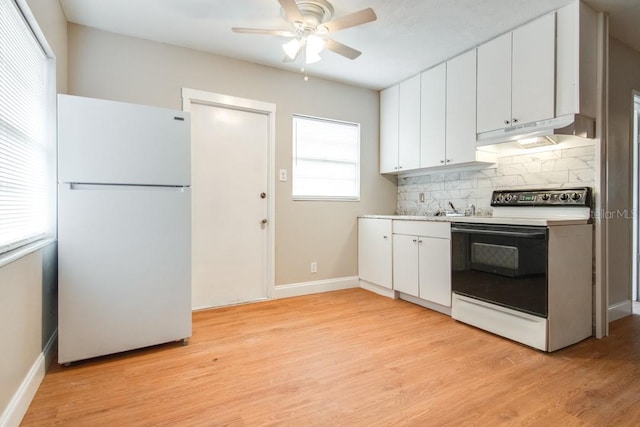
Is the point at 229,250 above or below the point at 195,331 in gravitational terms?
above

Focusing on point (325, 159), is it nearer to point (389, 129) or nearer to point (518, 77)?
point (389, 129)

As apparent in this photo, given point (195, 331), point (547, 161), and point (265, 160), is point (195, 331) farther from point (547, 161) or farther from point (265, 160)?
point (547, 161)

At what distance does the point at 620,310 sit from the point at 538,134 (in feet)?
5.96

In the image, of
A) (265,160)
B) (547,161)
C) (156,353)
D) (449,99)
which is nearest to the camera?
(156,353)

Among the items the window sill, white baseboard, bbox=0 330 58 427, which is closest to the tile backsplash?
the window sill

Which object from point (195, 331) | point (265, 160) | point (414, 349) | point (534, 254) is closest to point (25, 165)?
point (195, 331)

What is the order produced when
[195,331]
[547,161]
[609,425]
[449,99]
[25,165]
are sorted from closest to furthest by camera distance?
[609,425] → [25,165] → [195,331] → [547,161] → [449,99]

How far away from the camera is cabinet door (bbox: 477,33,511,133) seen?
2.67 meters

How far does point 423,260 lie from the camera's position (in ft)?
10.0

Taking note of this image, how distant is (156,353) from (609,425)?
8.20 ft

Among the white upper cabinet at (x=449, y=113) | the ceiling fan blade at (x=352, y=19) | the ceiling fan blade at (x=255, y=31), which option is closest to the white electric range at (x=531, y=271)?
the white upper cabinet at (x=449, y=113)

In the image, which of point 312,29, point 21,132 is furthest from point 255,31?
point 21,132

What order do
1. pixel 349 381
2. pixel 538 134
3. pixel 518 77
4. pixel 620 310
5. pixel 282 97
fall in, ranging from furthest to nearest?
pixel 282 97, pixel 620 310, pixel 518 77, pixel 538 134, pixel 349 381

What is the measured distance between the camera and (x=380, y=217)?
3.59m
